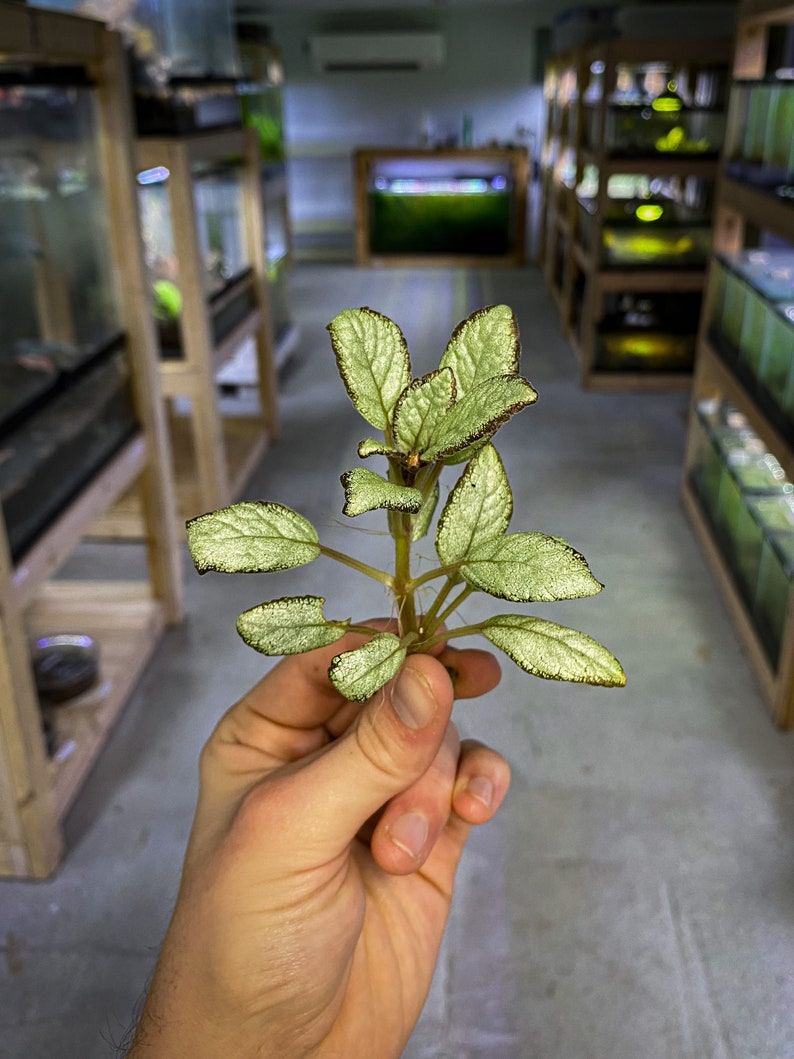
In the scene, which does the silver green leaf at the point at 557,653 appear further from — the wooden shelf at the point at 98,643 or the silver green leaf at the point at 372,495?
the wooden shelf at the point at 98,643

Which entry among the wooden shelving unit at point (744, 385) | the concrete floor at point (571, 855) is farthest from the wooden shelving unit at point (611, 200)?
the concrete floor at point (571, 855)

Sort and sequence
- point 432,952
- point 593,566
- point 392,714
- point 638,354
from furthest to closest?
point 638,354, point 593,566, point 432,952, point 392,714

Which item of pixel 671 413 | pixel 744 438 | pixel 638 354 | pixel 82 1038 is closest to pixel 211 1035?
pixel 82 1038

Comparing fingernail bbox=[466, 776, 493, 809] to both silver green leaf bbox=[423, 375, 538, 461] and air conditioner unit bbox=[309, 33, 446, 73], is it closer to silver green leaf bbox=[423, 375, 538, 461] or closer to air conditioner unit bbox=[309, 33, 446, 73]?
silver green leaf bbox=[423, 375, 538, 461]

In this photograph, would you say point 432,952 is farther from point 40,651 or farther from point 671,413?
point 671,413

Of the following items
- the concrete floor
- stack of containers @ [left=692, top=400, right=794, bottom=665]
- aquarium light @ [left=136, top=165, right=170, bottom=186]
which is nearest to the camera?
the concrete floor

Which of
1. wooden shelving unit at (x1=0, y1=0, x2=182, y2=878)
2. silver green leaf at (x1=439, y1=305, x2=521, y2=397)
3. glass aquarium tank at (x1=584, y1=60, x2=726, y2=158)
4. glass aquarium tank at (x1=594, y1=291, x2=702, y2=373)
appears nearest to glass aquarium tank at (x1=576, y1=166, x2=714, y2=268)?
glass aquarium tank at (x1=584, y1=60, x2=726, y2=158)

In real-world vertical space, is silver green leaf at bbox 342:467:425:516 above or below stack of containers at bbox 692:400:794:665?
above
